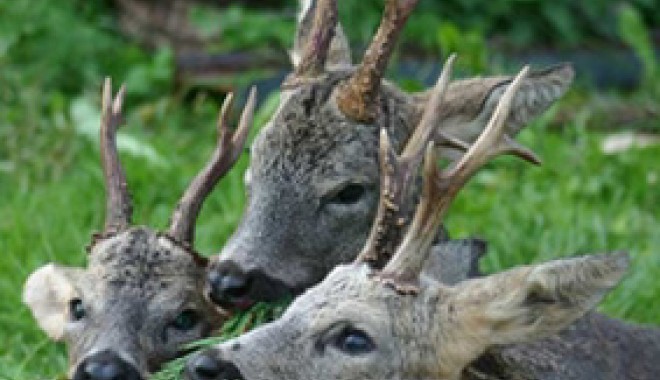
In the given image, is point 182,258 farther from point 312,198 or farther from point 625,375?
point 625,375

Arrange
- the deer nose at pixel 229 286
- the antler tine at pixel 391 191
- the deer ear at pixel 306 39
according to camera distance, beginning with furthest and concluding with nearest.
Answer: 1. the deer ear at pixel 306 39
2. the deer nose at pixel 229 286
3. the antler tine at pixel 391 191

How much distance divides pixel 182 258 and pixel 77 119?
3.99m

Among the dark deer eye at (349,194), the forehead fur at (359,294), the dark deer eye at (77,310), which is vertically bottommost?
the dark deer eye at (77,310)

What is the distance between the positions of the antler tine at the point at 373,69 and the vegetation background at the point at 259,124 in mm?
761

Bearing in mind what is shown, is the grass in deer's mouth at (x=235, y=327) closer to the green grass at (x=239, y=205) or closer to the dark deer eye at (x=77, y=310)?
the dark deer eye at (x=77, y=310)

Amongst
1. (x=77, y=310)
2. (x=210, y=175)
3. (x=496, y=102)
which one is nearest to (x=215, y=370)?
(x=77, y=310)

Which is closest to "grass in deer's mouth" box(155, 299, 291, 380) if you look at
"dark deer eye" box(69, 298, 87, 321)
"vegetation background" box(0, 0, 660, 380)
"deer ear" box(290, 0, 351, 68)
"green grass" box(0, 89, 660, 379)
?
"vegetation background" box(0, 0, 660, 380)

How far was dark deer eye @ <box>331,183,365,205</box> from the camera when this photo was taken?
6609 mm

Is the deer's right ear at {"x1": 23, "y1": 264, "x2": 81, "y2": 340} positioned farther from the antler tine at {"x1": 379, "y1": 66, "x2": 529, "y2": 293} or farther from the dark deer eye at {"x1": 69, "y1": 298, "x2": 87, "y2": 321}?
the antler tine at {"x1": 379, "y1": 66, "x2": 529, "y2": 293}

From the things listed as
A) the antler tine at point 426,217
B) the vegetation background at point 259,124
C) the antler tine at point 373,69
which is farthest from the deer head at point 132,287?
the antler tine at point 426,217

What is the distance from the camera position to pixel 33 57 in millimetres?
11781

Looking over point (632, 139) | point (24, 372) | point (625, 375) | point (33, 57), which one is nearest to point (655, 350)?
point (625, 375)

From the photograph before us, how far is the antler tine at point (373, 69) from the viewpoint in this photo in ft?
21.5

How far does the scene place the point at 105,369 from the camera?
6.15 metres
